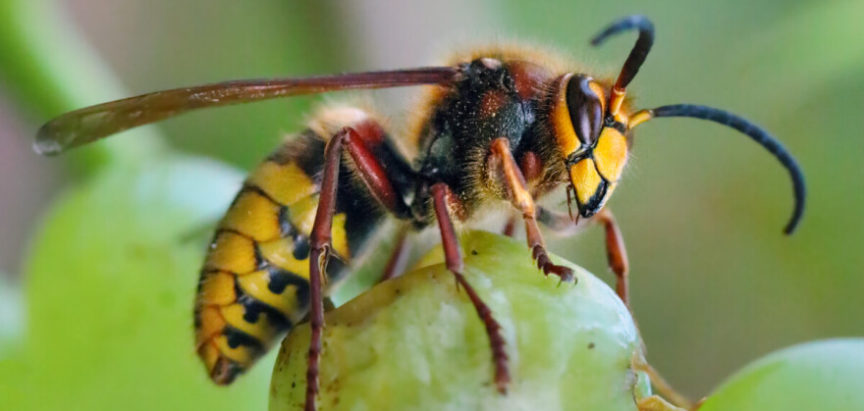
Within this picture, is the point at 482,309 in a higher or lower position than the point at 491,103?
lower

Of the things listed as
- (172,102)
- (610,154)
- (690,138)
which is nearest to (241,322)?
(172,102)

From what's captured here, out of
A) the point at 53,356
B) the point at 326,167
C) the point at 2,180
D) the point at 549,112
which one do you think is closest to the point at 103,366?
the point at 53,356

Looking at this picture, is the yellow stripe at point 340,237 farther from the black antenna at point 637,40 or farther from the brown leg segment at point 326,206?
the black antenna at point 637,40

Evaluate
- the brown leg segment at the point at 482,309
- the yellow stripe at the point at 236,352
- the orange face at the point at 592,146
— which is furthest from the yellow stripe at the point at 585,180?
the yellow stripe at the point at 236,352

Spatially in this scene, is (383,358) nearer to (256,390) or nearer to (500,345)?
(500,345)

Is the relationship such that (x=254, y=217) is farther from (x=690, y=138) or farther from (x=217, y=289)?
(x=690, y=138)

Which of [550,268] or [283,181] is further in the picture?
[283,181]
